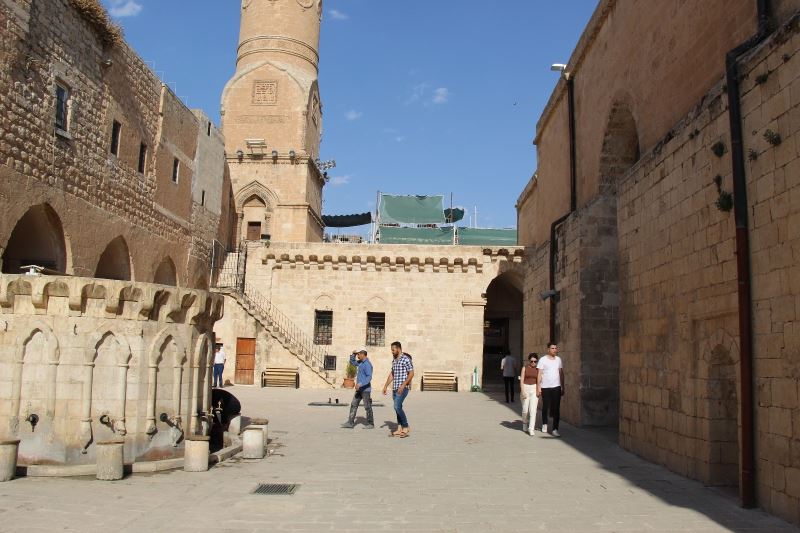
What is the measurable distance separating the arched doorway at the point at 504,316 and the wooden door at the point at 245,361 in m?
9.15

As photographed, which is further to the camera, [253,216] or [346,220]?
[346,220]

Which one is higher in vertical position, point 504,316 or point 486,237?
point 486,237

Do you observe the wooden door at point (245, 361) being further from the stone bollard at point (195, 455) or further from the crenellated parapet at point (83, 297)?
the stone bollard at point (195, 455)

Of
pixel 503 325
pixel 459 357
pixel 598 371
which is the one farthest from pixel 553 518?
pixel 503 325

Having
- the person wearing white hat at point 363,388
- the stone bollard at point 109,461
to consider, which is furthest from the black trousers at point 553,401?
the stone bollard at point 109,461

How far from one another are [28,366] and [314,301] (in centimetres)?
1742

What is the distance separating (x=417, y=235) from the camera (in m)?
32.8

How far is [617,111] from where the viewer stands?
1266 cm

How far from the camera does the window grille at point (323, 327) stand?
2423cm

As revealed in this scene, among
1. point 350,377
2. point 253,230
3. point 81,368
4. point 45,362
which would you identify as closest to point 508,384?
point 350,377

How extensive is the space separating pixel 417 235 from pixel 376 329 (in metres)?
9.38

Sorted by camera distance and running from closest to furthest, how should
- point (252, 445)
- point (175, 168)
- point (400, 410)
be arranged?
point (252, 445) → point (400, 410) → point (175, 168)

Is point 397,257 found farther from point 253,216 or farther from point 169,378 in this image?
point 169,378

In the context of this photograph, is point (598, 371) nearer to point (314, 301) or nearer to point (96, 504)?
point (96, 504)
